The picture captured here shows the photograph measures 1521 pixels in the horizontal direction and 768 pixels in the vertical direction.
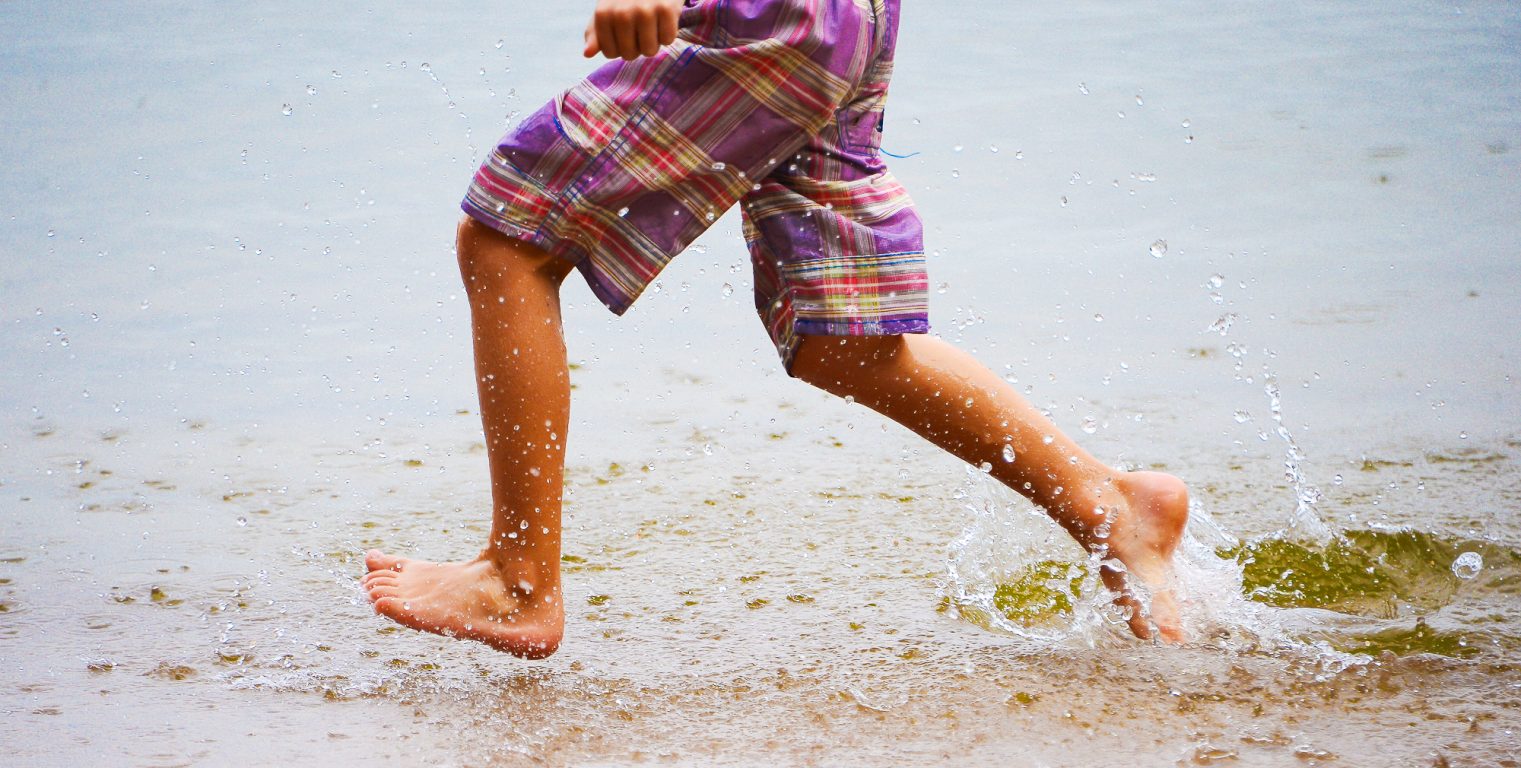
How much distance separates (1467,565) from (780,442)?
961 millimetres

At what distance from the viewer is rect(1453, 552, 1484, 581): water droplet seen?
1.75 m

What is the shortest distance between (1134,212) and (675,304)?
4.07 ft

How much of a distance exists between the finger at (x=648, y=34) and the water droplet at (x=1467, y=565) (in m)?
1.13

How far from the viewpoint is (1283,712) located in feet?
4.39

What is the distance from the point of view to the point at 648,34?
4.27ft

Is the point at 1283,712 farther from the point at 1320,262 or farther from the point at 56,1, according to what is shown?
the point at 56,1

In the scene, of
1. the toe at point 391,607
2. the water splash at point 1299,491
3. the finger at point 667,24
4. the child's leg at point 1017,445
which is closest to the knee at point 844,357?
the child's leg at point 1017,445

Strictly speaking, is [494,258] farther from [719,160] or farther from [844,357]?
[844,357]

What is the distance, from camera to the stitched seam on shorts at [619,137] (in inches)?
54.8

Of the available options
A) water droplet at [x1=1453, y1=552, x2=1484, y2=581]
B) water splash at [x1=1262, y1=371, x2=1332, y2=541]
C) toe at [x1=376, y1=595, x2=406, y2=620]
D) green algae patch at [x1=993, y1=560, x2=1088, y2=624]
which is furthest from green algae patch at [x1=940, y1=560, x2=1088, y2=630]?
toe at [x1=376, y1=595, x2=406, y2=620]

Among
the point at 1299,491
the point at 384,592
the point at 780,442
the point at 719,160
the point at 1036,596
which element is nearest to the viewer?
the point at 719,160

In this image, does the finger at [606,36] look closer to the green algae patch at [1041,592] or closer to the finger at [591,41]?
the finger at [591,41]

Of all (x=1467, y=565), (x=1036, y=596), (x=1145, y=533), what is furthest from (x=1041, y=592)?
(x=1467, y=565)

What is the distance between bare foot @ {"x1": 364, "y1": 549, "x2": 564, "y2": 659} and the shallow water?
0.15 ft
